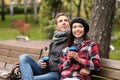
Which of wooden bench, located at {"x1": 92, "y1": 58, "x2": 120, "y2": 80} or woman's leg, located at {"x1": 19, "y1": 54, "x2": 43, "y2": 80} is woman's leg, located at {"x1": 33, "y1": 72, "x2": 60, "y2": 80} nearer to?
woman's leg, located at {"x1": 19, "y1": 54, "x2": 43, "y2": 80}

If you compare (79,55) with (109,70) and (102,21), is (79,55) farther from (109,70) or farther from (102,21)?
(102,21)

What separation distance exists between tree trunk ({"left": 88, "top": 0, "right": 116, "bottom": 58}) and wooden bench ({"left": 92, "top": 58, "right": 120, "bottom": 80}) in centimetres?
172

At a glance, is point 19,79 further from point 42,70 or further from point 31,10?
point 31,10

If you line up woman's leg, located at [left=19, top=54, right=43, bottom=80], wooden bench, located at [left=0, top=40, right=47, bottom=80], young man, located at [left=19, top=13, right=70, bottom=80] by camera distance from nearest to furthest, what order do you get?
woman's leg, located at [left=19, top=54, right=43, bottom=80] < young man, located at [left=19, top=13, right=70, bottom=80] < wooden bench, located at [left=0, top=40, right=47, bottom=80]

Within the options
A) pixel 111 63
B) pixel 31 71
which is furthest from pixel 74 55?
pixel 31 71

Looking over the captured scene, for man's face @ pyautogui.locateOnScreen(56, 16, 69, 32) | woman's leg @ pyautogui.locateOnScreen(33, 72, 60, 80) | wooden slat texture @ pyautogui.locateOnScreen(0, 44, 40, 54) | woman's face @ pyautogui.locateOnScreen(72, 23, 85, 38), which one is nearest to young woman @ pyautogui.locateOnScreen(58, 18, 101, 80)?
woman's face @ pyautogui.locateOnScreen(72, 23, 85, 38)

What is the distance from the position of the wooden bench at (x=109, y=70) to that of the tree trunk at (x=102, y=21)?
5.66ft

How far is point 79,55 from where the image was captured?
534 cm

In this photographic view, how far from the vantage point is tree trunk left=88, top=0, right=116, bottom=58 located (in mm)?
7227

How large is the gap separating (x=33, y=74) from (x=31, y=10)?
1809 inches

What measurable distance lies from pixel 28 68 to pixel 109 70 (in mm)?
1275

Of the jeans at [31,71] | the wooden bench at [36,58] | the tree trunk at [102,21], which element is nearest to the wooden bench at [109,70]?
the wooden bench at [36,58]

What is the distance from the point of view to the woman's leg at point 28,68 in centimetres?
569

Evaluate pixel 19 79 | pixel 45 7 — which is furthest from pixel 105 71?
pixel 45 7
